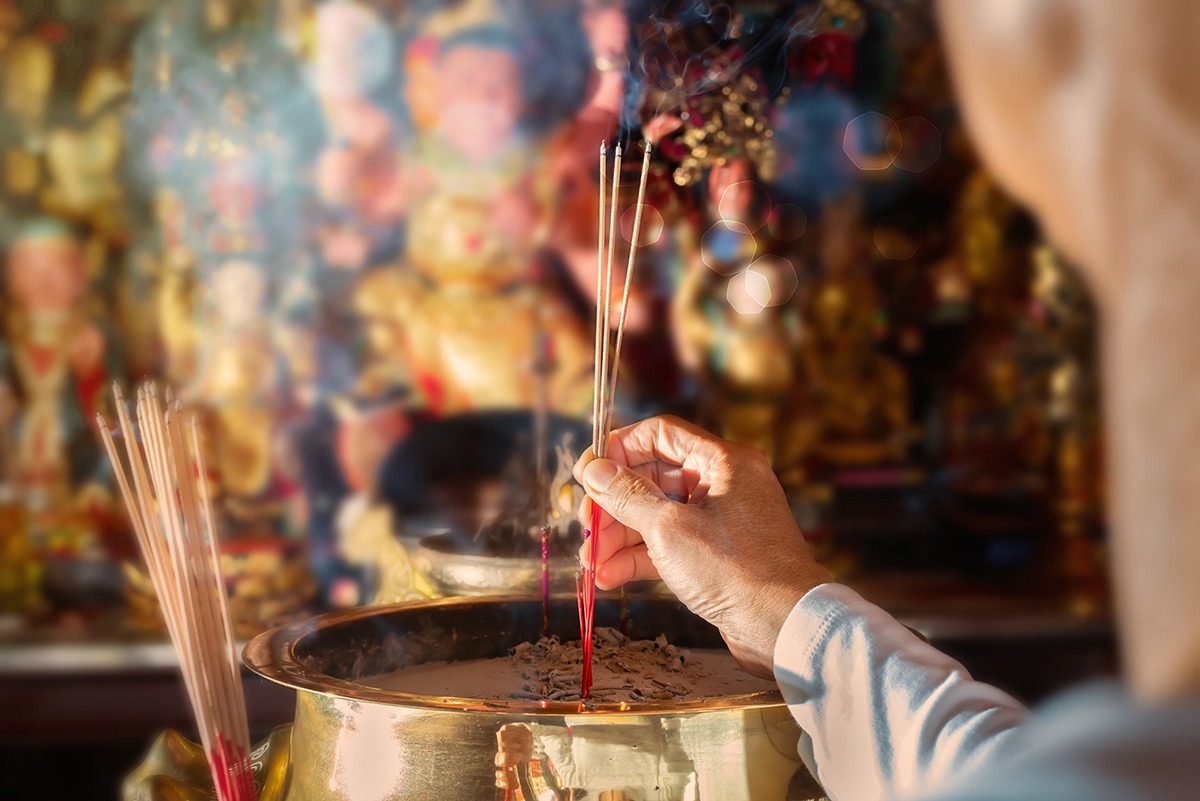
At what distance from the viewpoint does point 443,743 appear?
2.29 feet

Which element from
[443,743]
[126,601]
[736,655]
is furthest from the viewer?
[126,601]

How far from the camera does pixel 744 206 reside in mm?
3422

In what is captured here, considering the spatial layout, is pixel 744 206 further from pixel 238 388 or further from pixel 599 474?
pixel 599 474

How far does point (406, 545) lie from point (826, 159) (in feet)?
7.94

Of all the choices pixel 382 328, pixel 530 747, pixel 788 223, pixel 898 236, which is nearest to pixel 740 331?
pixel 788 223

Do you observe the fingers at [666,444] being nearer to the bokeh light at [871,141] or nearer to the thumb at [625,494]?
the thumb at [625,494]

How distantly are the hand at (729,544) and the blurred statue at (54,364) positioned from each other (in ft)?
8.86

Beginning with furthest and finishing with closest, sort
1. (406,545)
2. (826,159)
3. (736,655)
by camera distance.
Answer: (826,159) < (406,545) < (736,655)

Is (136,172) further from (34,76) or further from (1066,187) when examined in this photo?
(1066,187)

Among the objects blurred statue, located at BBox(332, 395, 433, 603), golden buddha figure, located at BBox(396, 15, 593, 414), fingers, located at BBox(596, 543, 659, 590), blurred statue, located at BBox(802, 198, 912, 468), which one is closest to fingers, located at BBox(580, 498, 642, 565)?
fingers, located at BBox(596, 543, 659, 590)

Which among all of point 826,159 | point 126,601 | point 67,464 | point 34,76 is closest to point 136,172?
point 34,76

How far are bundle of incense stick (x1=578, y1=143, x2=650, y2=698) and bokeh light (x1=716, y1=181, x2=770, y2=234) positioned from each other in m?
2.52

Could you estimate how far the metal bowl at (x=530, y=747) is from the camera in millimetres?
679

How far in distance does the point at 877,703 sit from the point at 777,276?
2747 mm
